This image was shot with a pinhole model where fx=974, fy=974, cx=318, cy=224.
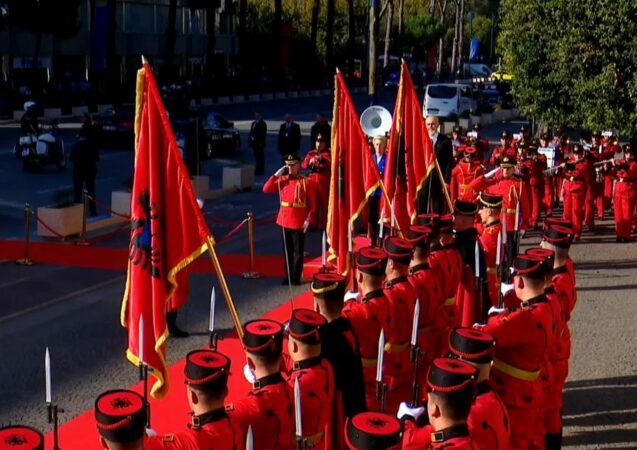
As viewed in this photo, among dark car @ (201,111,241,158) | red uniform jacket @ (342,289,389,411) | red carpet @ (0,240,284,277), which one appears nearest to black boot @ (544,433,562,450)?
red uniform jacket @ (342,289,389,411)

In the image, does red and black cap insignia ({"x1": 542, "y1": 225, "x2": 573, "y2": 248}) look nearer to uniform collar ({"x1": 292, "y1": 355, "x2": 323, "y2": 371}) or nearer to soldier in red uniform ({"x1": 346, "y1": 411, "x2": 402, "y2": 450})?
uniform collar ({"x1": 292, "y1": 355, "x2": 323, "y2": 371})

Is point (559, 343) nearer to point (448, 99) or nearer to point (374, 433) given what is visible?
point (374, 433)

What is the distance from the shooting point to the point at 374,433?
4.47 m

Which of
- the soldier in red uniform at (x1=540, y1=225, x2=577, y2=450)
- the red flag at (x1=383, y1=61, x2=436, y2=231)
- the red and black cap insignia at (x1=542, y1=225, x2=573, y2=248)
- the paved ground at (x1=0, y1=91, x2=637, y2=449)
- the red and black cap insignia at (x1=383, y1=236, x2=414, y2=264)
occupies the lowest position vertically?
the paved ground at (x1=0, y1=91, x2=637, y2=449)

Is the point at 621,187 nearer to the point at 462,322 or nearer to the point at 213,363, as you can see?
the point at 462,322

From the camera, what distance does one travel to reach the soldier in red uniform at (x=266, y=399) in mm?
5320

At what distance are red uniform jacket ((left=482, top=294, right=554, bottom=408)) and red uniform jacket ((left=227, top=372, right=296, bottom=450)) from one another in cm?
183

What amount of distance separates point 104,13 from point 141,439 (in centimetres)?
3989

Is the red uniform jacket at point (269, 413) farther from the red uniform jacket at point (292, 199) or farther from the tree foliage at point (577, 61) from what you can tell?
the tree foliage at point (577, 61)

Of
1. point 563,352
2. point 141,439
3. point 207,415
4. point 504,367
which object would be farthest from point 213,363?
point 563,352

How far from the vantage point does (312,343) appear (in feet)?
19.2

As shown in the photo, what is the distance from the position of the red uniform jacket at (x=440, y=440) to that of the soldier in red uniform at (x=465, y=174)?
35.0 feet

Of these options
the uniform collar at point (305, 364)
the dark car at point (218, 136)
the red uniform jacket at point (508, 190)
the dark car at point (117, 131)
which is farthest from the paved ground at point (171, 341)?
the dark car at point (117, 131)

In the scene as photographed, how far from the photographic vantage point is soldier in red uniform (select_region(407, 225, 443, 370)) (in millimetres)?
7910
